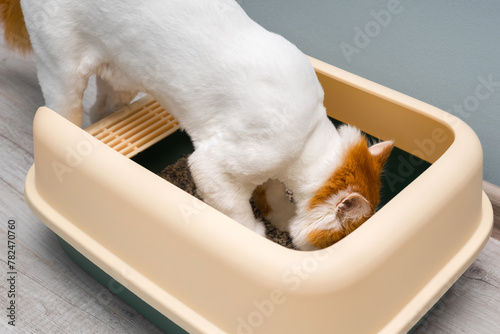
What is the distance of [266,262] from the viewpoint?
974mm

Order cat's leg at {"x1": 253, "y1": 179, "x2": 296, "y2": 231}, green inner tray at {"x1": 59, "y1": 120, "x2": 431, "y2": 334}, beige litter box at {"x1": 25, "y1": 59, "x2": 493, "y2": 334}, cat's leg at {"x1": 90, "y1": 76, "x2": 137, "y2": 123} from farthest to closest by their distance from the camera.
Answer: cat's leg at {"x1": 90, "y1": 76, "x2": 137, "y2": 123} < cat's leg at {"x1": 253, "y1": 179, "x2": 296, "y2": 231} < green inner tray at {"x1": 59, "y1": 120, "x2": 431, "y2": 334} < beige litter box at {"x1": 25, "y1": 59, "x2": 493, "y2": 334}

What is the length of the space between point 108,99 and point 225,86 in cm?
53

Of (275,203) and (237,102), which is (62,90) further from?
(275,203)

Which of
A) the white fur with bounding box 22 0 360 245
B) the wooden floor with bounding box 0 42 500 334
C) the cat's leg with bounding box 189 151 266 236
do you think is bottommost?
the wooden floor with bounding box 0 42 500 334

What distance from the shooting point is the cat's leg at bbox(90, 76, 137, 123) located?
152cm

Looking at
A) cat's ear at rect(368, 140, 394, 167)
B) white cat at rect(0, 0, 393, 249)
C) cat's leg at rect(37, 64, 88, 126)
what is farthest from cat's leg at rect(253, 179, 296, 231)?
cat's leg at rect(37, 64, 88, 126)

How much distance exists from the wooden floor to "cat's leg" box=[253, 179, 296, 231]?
1.31ft

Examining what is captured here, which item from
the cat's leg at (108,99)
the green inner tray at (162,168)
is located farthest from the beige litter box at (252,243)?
the cat's leg at (108,99)

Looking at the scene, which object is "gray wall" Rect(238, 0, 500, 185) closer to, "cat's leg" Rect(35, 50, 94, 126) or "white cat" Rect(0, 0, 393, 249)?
"white cat" Rect(0, 0, 393, 249)

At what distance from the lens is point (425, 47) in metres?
1.64

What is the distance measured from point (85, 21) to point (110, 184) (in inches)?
15.3

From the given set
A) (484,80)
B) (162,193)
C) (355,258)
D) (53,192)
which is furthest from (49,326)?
(484,80)

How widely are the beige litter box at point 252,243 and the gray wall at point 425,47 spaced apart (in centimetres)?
30

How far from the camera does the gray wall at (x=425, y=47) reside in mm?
1528
